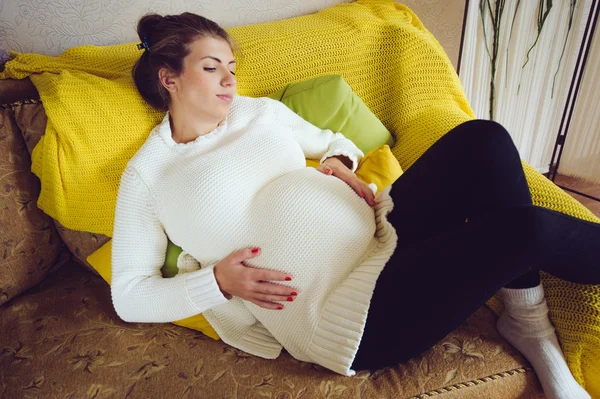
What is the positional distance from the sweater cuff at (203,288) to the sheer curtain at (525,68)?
1.73m

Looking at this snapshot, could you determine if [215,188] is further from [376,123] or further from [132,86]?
[376,123]

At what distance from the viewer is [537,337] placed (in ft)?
3.08

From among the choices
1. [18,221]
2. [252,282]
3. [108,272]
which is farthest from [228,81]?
[18,221]

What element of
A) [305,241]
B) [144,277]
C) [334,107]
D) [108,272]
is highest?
[334,107]

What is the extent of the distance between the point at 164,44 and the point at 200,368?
33.3 inches

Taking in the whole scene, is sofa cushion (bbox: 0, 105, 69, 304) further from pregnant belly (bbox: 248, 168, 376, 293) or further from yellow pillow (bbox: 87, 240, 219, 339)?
pregnant belly (bbox: 248, 168, 376, 293)

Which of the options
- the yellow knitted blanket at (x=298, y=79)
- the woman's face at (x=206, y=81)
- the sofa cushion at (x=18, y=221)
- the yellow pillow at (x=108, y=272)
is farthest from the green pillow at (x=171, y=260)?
the sofa cushion at (x=18, y=221)

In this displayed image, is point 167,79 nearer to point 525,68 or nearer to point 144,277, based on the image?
point 144,277

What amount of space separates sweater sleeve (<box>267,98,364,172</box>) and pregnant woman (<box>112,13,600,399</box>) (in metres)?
0.11

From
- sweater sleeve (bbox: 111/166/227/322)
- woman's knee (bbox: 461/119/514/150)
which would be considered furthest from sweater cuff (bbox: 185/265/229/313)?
woman's knee (bbox: 461/119/514/150)

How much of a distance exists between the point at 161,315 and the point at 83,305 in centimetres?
36

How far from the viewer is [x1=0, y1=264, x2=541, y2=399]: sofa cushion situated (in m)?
0.92

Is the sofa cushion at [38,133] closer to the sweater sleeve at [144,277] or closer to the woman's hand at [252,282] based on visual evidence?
the sweater sleeve at [144,277]

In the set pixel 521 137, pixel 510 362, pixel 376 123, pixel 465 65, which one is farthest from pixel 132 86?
pixel 521 137
